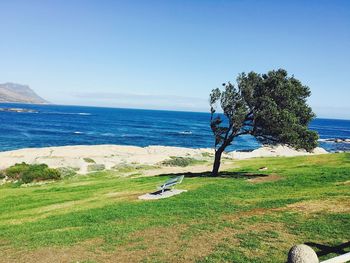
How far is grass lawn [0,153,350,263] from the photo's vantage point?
14539 millimetres

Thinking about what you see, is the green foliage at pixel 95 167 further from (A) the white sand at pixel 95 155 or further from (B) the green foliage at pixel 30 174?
(B) the green foliage at pixel 30 174

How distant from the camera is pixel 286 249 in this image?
13914 millimetres

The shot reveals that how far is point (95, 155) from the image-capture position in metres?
74.2

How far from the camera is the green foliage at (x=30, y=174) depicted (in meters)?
45.2

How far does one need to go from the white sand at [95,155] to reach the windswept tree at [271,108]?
27.1 m

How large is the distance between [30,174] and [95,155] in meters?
28.9

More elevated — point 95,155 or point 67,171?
point 67,171

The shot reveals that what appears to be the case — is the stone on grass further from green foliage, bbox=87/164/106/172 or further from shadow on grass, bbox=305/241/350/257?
green foliage, bbox=87/164/106/172

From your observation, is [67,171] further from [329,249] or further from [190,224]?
[329,249]

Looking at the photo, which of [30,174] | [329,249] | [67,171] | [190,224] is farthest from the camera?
[67,171]

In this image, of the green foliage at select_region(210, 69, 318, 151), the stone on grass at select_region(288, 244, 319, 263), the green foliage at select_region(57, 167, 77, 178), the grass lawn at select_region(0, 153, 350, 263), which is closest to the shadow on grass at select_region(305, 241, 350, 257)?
the grass lawn at select_region(0, 153, 350, 263)

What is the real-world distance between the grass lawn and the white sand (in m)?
30.1

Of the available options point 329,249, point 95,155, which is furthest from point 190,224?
point 95,155

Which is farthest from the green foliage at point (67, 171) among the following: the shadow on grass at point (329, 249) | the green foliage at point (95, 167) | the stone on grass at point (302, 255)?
the stone on grass at point (302, 255)
